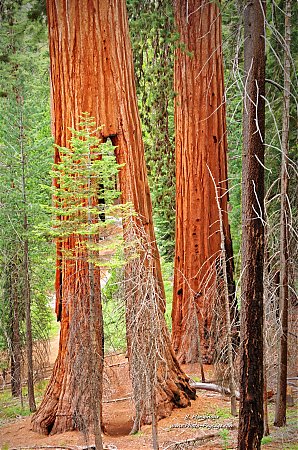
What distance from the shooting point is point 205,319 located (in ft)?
39.3

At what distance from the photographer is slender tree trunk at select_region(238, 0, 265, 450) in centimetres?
587

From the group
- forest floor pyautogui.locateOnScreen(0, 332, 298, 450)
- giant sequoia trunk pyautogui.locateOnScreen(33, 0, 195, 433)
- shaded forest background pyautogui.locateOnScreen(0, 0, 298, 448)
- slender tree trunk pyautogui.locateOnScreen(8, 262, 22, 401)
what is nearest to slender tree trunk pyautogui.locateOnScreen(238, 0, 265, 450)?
forest floor pyautogui.locateOnScreen(0, 332, 298, 450)

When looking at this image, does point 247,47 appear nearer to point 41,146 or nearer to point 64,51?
point 64,51

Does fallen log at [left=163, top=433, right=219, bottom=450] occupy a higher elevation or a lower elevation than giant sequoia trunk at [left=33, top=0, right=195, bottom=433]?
lower

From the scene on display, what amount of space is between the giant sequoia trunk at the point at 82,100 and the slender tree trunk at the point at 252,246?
96.1 inches

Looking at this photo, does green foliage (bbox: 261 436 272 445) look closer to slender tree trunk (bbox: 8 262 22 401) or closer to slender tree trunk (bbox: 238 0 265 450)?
slender tree trunk (bbox: 238 0 265 450)

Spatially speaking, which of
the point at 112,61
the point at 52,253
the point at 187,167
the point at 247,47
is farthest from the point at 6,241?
the point at 247,47

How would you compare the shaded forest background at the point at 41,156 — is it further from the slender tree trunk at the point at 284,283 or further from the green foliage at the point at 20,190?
the slender tree trunk at the point at 284,283

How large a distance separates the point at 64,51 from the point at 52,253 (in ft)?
14.7

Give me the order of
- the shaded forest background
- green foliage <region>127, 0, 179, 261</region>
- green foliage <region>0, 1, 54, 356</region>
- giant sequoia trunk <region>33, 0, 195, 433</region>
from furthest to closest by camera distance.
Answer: green foliage <region>127, 0, 179, 261</region>
green foliage <region>0, 1, 54, 356</region>
the shaded forest background
giant sequoia trunk <region>33, 0, 195, 433</region>

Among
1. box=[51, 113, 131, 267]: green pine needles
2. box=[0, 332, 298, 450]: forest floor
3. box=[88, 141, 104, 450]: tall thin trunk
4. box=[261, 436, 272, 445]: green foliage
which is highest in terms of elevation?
box=[51, 113, 131, 267]: green pine needles

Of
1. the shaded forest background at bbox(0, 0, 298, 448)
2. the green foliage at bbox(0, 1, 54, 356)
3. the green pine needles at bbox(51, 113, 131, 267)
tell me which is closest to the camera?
the green pine needles at bbox(51, 113, 131, 267)

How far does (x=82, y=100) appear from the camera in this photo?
8461 mm

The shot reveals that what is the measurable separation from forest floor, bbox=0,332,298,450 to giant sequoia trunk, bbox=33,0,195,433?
1.00 feet
